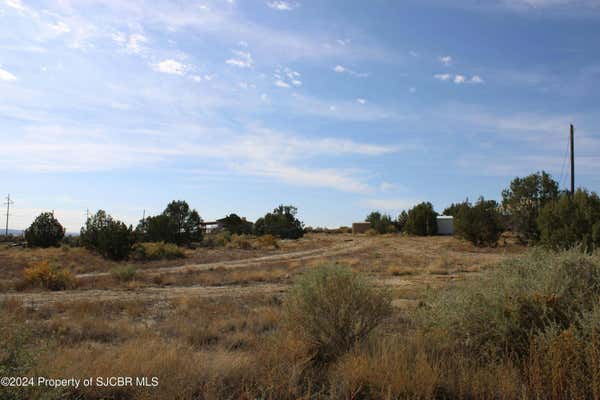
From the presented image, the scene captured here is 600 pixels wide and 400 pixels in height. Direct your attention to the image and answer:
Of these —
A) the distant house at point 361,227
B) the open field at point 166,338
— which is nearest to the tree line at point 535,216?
the open field at point 166,338

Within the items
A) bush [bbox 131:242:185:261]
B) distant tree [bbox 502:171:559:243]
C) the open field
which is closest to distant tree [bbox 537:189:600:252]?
distant tree [bbox 502:171:559:243]

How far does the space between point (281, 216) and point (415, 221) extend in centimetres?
2598

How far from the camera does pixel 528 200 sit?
3919 centimetres

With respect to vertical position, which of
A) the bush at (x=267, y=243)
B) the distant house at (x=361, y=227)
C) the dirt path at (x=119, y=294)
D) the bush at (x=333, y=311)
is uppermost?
the distant house at (x=361, y=227)

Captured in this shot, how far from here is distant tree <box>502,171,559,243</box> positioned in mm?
38588

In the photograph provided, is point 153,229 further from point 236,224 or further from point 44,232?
point 236,224

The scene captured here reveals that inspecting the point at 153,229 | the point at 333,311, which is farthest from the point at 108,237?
the point at 333,311

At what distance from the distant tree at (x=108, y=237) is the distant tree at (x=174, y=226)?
11071 mm

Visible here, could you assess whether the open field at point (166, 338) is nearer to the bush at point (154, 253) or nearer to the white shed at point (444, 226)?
the bush at point (154, 253)

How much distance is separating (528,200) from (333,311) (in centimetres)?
3840

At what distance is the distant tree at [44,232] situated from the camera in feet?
159

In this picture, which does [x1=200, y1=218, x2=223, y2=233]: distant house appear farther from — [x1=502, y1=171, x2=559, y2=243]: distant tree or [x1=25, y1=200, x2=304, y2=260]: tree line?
[x1=502, y1=171, x2=559, y2=243]: distant tree

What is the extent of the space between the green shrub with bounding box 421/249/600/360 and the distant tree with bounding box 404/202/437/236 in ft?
211

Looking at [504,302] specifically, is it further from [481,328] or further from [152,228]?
[152,228]
